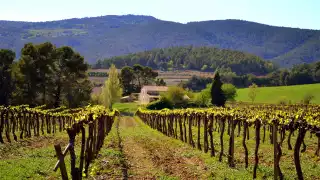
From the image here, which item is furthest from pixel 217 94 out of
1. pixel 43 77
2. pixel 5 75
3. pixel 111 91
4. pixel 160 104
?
pixel 5 75

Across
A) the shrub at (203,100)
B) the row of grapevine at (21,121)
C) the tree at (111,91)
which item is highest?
the row of grapevine at (21,121)

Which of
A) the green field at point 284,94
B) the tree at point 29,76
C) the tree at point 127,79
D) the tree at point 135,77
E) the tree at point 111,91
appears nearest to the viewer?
the tree at point 29,76

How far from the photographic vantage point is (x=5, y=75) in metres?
77.3

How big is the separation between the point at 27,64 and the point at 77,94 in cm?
1534

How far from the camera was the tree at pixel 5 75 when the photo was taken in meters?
76.8

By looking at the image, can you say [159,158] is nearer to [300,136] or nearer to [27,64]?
[300,136]

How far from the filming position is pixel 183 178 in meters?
18.0

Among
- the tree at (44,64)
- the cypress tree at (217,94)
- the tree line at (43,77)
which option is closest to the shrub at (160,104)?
the cypress tree at (217,94)

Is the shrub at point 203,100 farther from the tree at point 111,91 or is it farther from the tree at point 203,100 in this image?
the tree at point 111,91

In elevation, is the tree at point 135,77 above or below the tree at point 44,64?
below

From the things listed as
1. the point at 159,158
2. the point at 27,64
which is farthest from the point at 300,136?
the point at 27,64

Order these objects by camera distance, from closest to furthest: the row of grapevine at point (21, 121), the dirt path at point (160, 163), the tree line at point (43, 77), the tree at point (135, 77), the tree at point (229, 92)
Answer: the dirt path at point (160, 163)
the row of grapevine at point (21, 121)
the tree line at point (43, 77)
the tree at point (229, 92)
the tree at point (135, 77)

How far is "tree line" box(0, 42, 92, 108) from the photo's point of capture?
7494 centimetres

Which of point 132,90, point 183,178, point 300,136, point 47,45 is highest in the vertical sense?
point 47,45
